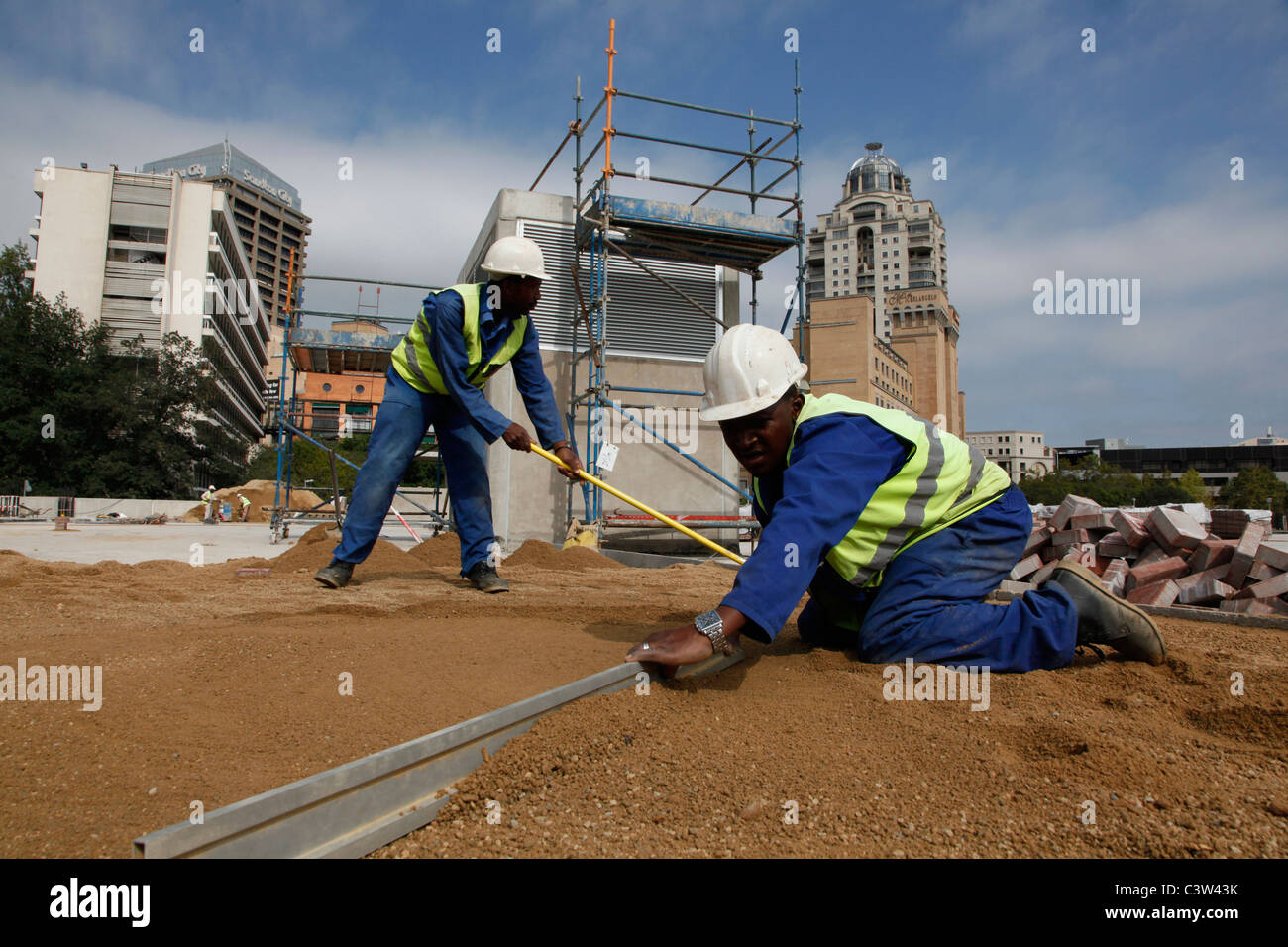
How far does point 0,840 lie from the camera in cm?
117

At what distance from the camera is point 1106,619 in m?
2.28

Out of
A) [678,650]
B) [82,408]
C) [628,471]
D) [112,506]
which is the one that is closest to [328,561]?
[678,650]

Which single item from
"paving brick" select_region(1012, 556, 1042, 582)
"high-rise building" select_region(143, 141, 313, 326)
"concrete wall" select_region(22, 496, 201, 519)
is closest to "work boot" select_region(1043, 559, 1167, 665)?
"paving brick" select_region(1012, 556, 1042, 582)

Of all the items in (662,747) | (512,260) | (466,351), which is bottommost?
(662,747)

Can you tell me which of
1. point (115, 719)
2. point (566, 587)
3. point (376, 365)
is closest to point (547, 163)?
point (376, 365)

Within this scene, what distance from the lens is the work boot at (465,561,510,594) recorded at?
4078mm

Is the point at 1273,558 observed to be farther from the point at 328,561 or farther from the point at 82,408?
the point at 82,408

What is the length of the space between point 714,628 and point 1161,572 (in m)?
4.34

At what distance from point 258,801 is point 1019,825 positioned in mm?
1224

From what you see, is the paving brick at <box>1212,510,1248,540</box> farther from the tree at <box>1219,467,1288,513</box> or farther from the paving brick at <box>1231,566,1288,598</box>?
the tree at <box>1219,467,1288,513</box>

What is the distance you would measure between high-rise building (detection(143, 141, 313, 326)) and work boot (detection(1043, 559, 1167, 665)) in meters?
93.9

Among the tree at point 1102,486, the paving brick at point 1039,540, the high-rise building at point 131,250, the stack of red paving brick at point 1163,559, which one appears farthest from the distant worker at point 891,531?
the tree at point 1102,486

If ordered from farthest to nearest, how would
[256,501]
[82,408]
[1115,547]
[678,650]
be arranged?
[82,408], [256,501], [1115,547], [678,650]

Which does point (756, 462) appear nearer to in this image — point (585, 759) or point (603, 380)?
point (585, 759)
